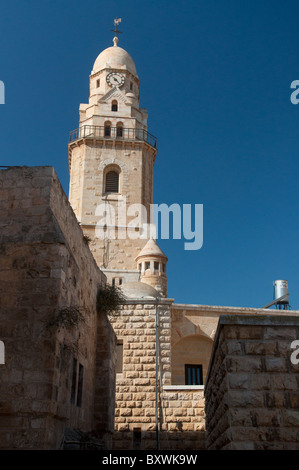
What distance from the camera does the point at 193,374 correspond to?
20281mm

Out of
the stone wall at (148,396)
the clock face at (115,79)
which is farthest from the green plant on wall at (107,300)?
the clock face at (115,79)

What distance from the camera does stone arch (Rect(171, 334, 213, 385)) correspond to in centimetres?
2033

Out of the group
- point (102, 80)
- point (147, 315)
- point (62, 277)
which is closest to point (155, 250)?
point (147, 315)

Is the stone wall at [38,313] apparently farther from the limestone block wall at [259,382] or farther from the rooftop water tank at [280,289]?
the rooftop water tank at [280,289]

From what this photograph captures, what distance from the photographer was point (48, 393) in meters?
7.26

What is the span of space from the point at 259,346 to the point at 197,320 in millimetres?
14998

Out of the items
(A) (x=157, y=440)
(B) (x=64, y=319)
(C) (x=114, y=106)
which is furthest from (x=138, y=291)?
(C) (x=114, y=106)

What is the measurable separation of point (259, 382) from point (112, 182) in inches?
886

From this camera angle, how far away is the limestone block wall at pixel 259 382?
18.3 ft

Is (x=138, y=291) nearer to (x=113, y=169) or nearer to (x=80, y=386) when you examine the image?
(x=80, y=386)

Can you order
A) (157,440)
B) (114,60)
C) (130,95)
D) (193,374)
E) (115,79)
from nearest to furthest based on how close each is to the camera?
(157,440)
(193,374)
(130,95)
(115,79)
(114,60)

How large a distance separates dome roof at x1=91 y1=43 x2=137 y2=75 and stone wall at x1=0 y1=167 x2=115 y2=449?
77.7 ft

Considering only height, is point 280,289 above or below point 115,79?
below

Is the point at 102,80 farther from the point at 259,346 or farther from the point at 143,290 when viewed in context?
the point at 259,346
